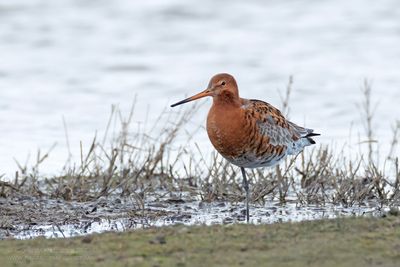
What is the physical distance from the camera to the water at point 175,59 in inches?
526

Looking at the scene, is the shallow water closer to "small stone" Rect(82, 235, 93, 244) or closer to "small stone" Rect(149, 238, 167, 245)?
"small stone" Rect(82, 235, 93, 244)

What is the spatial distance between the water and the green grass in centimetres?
458

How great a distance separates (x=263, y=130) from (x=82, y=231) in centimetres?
204

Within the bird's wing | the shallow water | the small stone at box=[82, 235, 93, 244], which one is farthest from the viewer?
the bird's wing

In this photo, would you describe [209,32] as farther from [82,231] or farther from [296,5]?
[82,231]

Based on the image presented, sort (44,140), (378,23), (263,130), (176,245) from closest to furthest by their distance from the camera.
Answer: (176,245) < (263,130) < (44,140) < (378,23)

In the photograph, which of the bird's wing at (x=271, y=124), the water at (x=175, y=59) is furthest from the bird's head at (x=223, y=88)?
the water at (x=175, y=59)

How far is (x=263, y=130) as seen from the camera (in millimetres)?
9250

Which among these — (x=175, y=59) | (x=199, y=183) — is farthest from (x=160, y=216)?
(x=175, y=59)

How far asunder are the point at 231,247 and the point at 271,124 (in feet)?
10.1

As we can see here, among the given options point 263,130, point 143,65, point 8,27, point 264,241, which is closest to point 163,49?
point 143,65

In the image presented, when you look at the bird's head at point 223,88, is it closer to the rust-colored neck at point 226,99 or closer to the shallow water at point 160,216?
the rust-colored neck at point 226,99

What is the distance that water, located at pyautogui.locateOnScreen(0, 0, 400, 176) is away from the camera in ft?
43.9

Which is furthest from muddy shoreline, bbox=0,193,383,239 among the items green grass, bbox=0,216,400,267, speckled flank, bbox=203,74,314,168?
green grass, bbox=0,216,400,267
